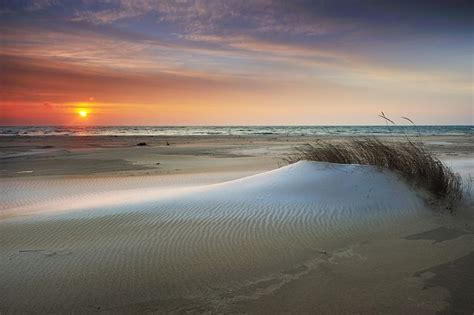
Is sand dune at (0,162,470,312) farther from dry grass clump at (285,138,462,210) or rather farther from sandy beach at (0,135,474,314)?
dry grass clump at (285,138,462,210)

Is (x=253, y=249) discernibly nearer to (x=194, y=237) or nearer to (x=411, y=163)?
(x=194, y=237)

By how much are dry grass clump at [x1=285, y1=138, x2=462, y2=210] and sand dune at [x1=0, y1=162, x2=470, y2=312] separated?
395mm

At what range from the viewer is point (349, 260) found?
4742 millimetres

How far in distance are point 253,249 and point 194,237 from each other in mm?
919

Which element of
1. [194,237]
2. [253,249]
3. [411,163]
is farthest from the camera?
[411,163]

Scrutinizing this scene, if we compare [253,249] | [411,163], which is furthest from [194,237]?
[411,163]

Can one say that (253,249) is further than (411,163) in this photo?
No

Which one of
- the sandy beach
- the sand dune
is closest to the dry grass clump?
the sandy beach

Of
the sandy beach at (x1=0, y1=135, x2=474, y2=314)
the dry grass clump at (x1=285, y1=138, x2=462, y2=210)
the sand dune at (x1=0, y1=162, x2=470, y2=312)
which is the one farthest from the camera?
the dry grass clump at (x1=285, y1=138, x2=462, y2=210)

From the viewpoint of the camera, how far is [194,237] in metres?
5.57

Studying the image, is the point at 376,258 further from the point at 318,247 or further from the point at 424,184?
the point at 424,184

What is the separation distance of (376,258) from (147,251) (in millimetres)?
2786

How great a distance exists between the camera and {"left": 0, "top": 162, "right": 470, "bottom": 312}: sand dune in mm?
3961

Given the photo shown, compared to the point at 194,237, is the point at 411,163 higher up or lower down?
higher up
